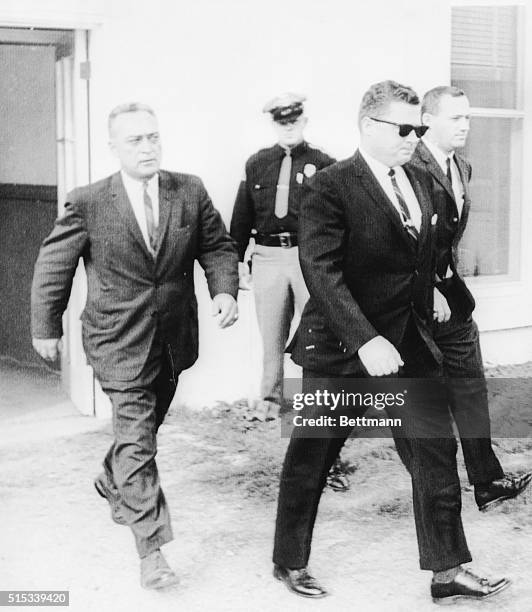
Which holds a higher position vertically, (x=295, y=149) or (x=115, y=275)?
(x=295, y=149)

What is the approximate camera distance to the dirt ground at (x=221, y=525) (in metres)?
2.51

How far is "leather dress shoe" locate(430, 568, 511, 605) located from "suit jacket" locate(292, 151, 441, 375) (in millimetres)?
525

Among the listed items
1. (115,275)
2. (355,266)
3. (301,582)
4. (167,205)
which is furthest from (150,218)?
(301,582)

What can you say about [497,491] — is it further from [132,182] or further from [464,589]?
[132,182]

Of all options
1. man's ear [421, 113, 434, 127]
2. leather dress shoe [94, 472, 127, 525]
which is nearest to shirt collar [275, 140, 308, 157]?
man's ear [421, 113, 434, 127]

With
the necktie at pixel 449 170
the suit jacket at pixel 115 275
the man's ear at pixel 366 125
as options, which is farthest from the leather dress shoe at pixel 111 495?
the necktie at pixel 449 170

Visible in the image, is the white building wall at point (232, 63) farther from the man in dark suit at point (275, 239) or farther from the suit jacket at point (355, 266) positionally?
the suit jacket at point (355, 266)

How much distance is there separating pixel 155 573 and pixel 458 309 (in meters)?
1.13

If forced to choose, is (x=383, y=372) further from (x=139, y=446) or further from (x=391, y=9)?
(x=391, y=9)

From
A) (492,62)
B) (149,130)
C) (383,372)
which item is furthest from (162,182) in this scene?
(492,62)

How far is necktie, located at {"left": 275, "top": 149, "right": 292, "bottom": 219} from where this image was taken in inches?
123

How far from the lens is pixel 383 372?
235 centimetres

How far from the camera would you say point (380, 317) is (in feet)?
8.13

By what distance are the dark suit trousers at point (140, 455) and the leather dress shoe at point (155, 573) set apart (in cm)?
2
